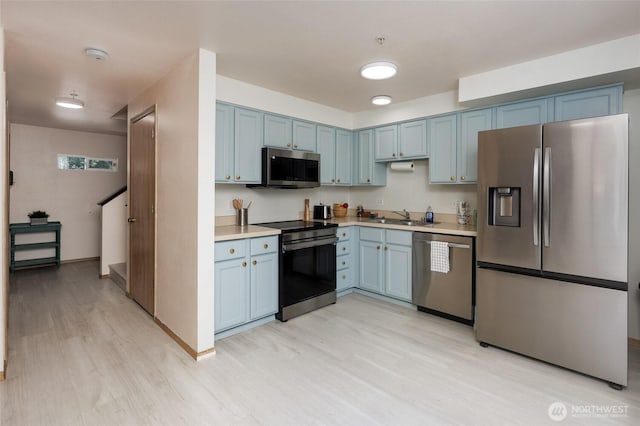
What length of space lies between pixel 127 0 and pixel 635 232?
4361mm

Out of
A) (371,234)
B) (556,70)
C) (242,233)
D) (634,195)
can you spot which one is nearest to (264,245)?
(242,233)

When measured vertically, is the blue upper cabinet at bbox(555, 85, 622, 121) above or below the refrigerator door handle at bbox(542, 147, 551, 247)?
above

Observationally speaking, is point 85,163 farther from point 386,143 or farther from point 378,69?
point 378,69

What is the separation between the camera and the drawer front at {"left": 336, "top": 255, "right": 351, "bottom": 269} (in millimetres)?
4074

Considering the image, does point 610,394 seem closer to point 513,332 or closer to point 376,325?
point 513,332

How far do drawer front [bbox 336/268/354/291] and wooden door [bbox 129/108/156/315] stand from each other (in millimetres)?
2104

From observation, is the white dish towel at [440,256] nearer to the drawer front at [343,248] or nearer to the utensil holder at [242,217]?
the drawer front at [343,248]

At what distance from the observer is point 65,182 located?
234 inches

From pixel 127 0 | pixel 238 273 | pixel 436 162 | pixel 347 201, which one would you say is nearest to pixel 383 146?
pixel 436 162

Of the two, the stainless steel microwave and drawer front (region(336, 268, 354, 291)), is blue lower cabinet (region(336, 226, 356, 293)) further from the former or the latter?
the stainless steel microwave

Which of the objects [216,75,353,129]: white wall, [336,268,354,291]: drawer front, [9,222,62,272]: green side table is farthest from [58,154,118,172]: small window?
[336,268,354,291]: drawer front

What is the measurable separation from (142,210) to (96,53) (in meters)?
1.68

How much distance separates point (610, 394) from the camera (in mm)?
2203

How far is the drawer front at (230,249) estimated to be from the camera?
9.50 ft
